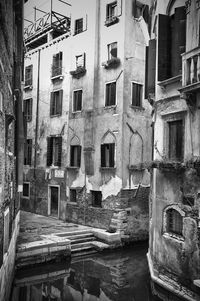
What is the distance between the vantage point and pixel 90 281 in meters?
12.4

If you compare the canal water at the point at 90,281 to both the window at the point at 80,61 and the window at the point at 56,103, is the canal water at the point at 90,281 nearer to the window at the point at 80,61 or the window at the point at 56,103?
the window at the point at 56,103

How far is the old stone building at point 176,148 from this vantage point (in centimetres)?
911

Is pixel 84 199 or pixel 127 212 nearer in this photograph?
pixel 127 212

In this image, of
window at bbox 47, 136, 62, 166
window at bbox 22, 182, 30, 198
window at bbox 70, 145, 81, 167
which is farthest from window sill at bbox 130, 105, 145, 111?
window at bbox 22, 182, 30, 198

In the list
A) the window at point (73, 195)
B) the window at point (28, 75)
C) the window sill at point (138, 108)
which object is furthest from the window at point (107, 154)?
the window at point (28, 75)

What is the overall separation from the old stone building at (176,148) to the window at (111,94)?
5.53 meters

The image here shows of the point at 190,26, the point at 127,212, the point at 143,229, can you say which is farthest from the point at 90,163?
the point at 190,26

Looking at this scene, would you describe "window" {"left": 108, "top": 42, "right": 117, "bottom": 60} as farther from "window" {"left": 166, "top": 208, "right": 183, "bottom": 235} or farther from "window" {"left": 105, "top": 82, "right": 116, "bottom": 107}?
"window" {"left": 166, "top": 208, "right": 183, "bottom": 235}

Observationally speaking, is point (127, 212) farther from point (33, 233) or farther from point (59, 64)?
point (59, 64)

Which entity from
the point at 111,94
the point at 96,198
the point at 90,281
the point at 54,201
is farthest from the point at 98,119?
the point at 90,281

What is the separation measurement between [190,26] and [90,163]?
1025 centimetres

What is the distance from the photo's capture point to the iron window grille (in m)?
9.94

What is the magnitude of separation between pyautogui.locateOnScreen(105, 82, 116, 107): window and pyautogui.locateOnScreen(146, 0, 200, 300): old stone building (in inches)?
218

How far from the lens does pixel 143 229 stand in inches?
693
